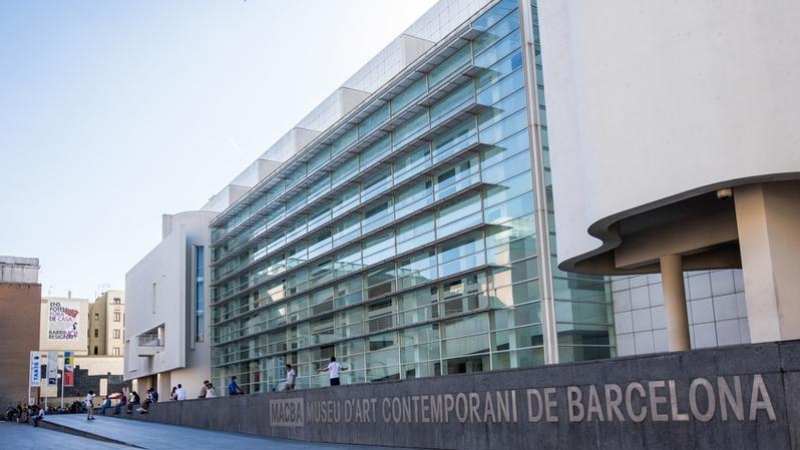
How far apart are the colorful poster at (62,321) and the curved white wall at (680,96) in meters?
110

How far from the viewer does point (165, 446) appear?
21203mm

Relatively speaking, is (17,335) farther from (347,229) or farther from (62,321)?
(347,229)

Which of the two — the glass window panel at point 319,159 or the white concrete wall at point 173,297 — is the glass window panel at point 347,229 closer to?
the glass window panel at point 319,159

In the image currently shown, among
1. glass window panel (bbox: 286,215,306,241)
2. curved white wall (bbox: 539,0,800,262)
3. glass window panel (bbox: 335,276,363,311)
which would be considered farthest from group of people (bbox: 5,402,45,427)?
curved white wall (bbox: 539,0,800,262)

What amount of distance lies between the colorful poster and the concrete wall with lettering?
337 ft

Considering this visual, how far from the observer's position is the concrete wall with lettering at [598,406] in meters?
10.4

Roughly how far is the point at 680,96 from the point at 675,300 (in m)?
6.46

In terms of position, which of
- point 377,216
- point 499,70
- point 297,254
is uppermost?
point 499,70

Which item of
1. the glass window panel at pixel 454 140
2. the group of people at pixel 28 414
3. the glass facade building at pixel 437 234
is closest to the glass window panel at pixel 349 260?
the glass facade building at pixel 437 234

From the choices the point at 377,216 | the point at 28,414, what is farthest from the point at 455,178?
the point at 28,414

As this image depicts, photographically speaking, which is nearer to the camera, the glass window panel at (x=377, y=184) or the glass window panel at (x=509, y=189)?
the glass window panel at (x=509, y=189)

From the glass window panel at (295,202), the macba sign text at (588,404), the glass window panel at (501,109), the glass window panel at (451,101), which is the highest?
the glass window panel at (451,101)

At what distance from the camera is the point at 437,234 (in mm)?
32406

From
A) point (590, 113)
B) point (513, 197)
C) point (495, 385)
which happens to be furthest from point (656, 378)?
point (513, 197)
